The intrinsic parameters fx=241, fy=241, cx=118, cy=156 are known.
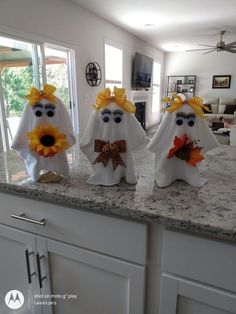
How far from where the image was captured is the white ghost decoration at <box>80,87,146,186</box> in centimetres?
81

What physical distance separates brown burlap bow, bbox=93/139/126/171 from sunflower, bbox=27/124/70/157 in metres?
0.13

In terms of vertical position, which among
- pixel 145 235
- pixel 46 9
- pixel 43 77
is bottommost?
pixel 145 235

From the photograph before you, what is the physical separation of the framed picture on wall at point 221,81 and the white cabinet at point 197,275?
27.1ft

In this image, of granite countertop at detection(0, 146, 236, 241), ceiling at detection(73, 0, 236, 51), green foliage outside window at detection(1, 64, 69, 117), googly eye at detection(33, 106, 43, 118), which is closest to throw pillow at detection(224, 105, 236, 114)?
ceiling at detection(73, 0, 236, 51)

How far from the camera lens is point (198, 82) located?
26.7 feet

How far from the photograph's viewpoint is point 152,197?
2.56 ft

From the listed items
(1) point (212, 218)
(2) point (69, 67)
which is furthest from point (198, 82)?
(1) point (212, 218)

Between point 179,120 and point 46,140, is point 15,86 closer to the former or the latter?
point 46,140

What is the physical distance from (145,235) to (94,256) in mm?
214

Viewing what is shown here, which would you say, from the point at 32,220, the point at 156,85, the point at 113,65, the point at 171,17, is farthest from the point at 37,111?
the point at 156,85

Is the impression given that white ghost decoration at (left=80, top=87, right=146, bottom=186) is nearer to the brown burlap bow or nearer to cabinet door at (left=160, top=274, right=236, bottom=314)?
the brown burlap bow

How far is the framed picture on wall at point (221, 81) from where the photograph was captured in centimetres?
775

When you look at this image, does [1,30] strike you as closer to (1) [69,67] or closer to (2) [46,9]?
(2) [46,9]

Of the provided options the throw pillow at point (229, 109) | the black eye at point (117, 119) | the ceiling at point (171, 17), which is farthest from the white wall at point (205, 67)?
the black eye at point (117, 119)
